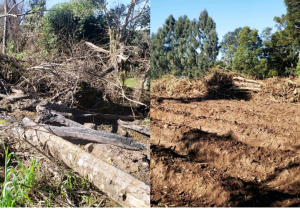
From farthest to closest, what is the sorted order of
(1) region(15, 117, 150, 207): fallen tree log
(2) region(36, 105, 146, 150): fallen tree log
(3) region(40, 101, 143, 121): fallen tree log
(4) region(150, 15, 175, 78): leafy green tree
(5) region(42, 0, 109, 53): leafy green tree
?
(5) region(42, 0, 109, 53): leafy green tree
(3) region(40, 101, 143, 121): fallen tree log
(2) region(36, 105, 146, 150): fallen tree log
(4) region(150, 15, 175, 78): leafy green tree
(1) region(15, 117, 150, 207): fallen tree log

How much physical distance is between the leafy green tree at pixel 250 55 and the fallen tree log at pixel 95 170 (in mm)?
3441

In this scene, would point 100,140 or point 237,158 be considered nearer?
point 237,158

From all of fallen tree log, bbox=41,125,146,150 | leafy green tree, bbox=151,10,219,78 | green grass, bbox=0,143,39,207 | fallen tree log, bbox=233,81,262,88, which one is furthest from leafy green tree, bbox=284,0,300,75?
green grass, bbox=0,143,39,207

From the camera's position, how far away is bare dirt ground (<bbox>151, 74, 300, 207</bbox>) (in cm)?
134

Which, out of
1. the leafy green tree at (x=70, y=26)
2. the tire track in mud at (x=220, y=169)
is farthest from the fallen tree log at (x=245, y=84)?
the leafy green tree at (x=70, y=26)

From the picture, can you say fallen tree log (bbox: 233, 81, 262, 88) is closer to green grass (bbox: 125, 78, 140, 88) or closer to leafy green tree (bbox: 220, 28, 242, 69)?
leafy green tree (bbox: 220, 28, 242, 69)

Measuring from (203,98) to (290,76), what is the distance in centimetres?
171

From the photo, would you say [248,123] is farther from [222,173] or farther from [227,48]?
[222,173]

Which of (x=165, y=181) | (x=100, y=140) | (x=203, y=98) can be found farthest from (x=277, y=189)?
(x=203, y=98)

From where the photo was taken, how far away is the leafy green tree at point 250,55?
14.9 feet

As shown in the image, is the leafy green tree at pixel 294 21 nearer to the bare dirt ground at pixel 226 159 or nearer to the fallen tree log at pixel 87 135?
the bare dirt ground at pixel 226 159

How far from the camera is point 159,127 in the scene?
306cm

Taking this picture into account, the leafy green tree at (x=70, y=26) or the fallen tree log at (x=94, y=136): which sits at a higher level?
the leafy green tree at (x=70, y=26)

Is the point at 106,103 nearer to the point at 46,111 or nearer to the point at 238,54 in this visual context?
the point at 46,111
